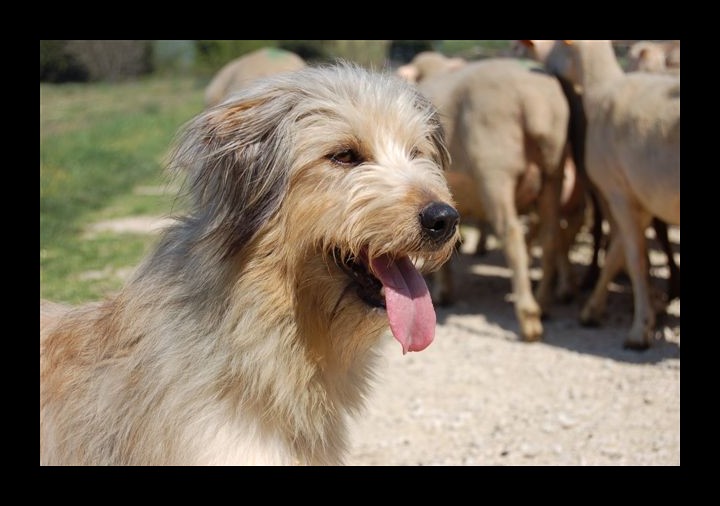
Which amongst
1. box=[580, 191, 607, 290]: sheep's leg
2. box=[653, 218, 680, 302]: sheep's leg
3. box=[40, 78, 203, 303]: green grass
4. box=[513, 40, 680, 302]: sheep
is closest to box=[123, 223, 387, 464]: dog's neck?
box=[40, 78, 203, 303]: green grass

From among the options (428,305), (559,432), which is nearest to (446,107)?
(559,432)

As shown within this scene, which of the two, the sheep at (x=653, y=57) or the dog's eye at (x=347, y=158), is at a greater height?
the dog's eye at (x=347, y=158)

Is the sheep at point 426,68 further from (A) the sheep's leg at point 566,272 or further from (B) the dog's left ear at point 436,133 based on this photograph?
(B) the dog's left ear at point 436,133

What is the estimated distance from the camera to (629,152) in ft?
24.0

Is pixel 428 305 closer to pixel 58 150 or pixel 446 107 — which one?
pixel 446 107

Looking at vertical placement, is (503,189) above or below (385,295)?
below

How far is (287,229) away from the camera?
3439 mm

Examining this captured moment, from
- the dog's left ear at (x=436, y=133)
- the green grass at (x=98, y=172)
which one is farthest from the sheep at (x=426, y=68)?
the dog's left ear at (x=436, y=133)

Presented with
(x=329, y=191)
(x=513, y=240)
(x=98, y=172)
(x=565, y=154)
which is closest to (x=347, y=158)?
(x=329, y=191)

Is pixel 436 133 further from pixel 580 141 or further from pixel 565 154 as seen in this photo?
pixel 580 141

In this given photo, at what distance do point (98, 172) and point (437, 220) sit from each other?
1472 centimetres

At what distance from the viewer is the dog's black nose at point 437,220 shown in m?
3.34

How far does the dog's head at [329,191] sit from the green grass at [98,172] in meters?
0.48
